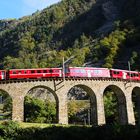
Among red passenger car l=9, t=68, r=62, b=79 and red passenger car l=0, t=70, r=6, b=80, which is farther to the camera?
red passenger car l=9, t=68, r=62, b=79

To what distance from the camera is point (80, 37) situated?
12825cm

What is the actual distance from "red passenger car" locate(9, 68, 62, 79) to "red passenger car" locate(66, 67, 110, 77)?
5.83ft

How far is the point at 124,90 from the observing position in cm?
5209

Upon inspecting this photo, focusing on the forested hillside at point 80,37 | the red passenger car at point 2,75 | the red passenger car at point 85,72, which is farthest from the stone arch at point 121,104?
the forested hillside at point 80,37

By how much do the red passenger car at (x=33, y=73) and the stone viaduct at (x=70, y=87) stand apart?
0.67m

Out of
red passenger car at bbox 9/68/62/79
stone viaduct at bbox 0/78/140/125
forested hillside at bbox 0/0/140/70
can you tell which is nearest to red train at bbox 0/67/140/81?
red passenger car at bbox 9/68/62/79

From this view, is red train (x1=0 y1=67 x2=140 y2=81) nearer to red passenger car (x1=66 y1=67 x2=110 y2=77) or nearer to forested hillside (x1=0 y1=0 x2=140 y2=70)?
red passenger car (x1=66 y1=67 x2=110 y2=77)

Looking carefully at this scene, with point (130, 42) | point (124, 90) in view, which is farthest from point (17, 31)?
point (124, 90)

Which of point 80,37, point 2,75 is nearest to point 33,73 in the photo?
point 2,75

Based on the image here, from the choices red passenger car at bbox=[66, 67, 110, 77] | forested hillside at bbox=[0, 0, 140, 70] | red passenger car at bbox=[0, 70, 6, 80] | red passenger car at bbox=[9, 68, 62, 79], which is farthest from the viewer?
forested hillside at bbox=[0, 0, 140, 70]

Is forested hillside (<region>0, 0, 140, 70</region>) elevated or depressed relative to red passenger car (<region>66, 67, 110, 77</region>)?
elevated

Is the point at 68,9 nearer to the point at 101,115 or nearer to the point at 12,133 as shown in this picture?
the point at 101,115

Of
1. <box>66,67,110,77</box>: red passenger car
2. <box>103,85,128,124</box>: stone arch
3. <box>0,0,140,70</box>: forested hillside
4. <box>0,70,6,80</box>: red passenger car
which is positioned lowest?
<box>103,85,128,124</box>: stone arch

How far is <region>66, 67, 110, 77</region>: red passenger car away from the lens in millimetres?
47234
